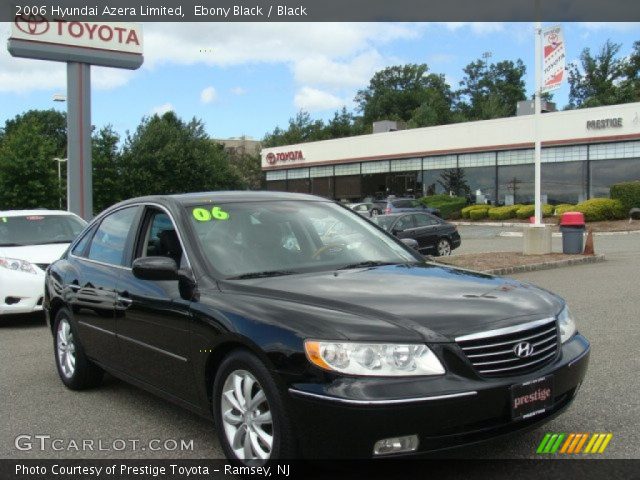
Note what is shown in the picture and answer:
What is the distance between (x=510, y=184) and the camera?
40.6m

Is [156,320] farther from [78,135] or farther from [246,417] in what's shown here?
[78,135]

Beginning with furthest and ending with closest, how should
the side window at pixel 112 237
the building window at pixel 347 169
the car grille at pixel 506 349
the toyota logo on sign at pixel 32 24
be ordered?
1. the building window at pixel 347 169
2. the toyota logo on sign at pixel 32 24
3. the side window at pixel 112 237
4. the car grille at pixel 506 349

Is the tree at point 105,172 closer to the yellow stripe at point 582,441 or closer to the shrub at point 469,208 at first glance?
the shrub at point 469,208

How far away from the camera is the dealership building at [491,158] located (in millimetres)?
35812

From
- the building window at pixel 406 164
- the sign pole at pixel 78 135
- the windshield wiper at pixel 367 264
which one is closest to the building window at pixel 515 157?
the building window at pixel 406 164

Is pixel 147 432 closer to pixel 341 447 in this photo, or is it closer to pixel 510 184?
pixel 341 447

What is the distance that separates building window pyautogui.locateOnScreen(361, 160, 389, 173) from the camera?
48631 mm

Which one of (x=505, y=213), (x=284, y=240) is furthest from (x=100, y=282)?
(x=505, y=213)

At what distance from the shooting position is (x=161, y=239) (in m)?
4.84

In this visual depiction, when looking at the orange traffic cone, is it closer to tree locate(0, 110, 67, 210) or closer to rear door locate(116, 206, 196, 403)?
rear door locate(116, 206, 196, 403)

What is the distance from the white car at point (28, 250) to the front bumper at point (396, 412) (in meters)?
6.85

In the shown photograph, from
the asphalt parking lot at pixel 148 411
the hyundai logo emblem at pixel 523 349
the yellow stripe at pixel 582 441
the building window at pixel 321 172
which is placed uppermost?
the building window at pixel 321 172

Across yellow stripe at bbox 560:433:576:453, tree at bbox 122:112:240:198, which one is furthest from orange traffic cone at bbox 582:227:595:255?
tree at bbox 122:112:240:198

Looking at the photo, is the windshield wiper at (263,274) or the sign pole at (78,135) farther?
the sign pole at (78,135)
